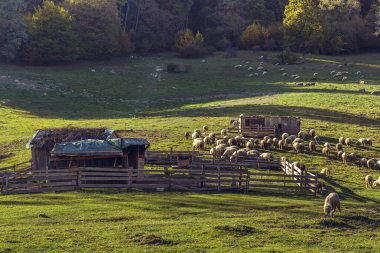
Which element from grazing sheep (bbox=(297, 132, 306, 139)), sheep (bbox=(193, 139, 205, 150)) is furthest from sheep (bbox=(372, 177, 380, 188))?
grazing sheep (bbox=(297, 132, 306, 139))

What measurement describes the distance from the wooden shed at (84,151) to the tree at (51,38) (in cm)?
5834

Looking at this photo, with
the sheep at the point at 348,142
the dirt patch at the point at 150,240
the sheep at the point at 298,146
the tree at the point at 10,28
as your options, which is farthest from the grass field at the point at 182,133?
the tree at the point at 10,28

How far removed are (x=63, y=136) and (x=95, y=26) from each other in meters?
67.2

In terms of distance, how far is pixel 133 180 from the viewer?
31781 mm

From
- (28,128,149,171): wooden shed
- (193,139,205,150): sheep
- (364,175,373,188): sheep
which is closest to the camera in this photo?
(28,128,149,171): wooden shed

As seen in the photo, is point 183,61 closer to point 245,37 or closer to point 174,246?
point 245,37

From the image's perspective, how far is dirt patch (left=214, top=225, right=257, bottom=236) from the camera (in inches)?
930

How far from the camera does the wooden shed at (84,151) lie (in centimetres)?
3397

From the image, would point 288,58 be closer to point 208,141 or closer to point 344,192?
point 208,141

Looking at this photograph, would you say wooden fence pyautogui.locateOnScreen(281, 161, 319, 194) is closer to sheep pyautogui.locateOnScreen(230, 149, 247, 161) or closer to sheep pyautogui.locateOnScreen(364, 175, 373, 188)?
sheep pyautogui.locateOnScreen(364, 175, 373, 188)

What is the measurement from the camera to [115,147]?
34281 mm

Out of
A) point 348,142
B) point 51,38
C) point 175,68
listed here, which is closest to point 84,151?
point 348,142

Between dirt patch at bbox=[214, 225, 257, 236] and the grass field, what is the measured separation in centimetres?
8

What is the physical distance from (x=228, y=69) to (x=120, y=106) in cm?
2933
